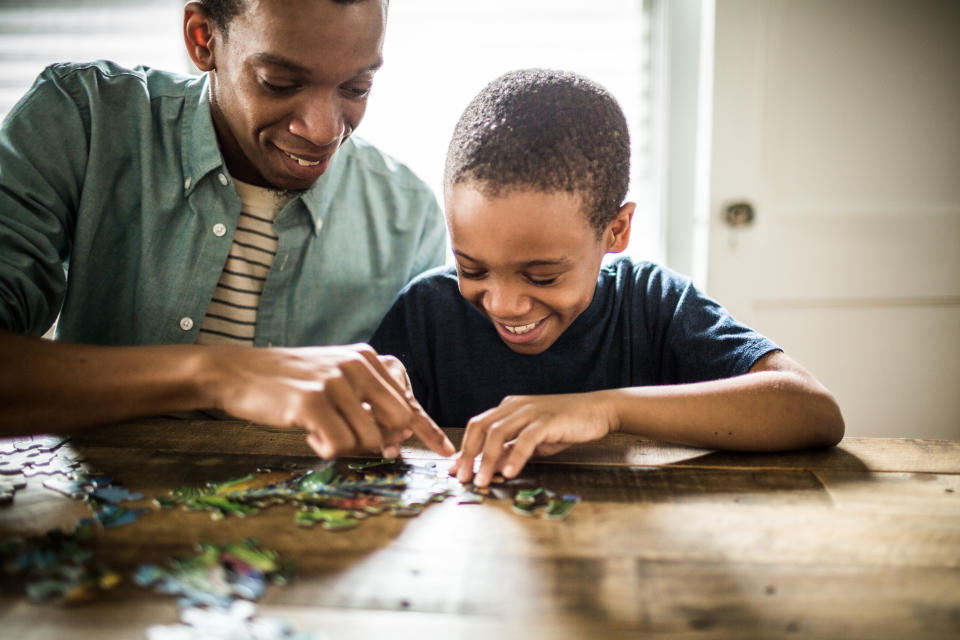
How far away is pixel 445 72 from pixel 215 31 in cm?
133

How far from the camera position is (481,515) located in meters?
0.95

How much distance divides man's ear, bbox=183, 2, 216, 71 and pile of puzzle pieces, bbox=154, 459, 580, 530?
96 cm

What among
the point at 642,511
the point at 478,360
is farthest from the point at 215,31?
Answer: the point at 642,511

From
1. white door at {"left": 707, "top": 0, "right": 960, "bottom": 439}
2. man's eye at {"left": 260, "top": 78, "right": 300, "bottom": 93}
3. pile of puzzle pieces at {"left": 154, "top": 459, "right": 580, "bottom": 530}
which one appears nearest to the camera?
pile of puzzle pieces at {"left": 154, "top": 459, "right": 580, "bottom": 530}

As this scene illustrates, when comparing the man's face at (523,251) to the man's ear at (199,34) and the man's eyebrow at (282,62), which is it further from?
the man's ear at (199,34)

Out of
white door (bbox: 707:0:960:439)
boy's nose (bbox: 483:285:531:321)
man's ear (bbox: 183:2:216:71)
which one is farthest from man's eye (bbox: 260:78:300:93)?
white door (bbox: 707:0:960:439)

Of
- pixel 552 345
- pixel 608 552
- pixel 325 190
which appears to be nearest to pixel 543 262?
pixel 552 345

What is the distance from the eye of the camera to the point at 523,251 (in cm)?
127

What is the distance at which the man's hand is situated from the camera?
1.00m

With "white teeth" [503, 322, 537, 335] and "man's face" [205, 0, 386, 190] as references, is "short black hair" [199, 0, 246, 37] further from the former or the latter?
"white teeth" [503, 322, 537, 335]

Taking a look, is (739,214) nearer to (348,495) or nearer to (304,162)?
(304,162)

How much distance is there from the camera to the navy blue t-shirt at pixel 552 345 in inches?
62.1

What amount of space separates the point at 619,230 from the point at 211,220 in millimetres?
904

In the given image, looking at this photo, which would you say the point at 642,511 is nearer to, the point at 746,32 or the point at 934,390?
the point at 746,32
